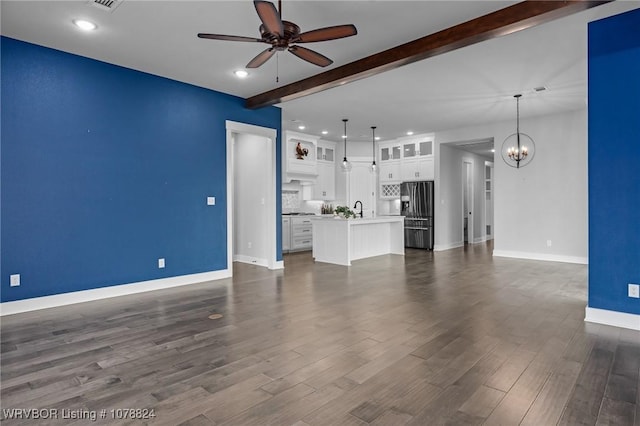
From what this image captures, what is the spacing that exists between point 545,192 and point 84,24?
26.2 feet

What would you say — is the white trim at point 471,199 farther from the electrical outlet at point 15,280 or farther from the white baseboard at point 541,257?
the electrical outlet at point 15,280

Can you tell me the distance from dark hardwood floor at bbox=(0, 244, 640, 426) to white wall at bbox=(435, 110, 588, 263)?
2.94m

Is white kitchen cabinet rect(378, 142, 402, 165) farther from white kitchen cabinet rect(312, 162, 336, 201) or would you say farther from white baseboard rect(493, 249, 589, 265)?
white baseboard rect(493, 249, 589, 265)

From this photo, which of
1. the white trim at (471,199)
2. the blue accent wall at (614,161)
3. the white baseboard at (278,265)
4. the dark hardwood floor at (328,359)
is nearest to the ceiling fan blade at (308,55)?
the dark hardwood floor at (328,359)

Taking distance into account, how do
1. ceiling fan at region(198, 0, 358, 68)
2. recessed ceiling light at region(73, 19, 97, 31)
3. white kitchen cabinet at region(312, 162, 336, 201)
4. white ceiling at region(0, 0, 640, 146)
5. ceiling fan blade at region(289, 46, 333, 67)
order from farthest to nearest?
white kitchen cabinet at region(312, 162, 336, 201)
recessed ceiling light at region(73, 19, 97, 31)
white ceiling at region(0, 0, 640, 146)
ceiling fan blade at region(289, 46, 333, 67)
ceiling fan at region(198, 0, 358, 68)

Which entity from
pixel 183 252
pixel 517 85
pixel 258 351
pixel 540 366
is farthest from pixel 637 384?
pixel 183 252

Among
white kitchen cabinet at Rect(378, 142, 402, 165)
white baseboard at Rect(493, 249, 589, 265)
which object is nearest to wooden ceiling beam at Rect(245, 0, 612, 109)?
white kitchen cabinet at Rect(378, 142, 402, 165)

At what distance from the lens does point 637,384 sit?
226 centimetres

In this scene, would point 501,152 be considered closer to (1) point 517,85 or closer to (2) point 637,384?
(1) point 517,85

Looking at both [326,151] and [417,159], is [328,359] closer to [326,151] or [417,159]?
[417,159]

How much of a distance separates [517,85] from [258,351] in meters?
5.19

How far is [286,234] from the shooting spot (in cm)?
857

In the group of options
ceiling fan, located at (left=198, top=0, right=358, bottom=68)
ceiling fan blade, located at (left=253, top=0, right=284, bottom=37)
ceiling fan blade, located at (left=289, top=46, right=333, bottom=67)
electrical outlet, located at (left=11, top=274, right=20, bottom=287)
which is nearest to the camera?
ceiling fan blade, located at (left=253, top=0, right=284, bottom=37)

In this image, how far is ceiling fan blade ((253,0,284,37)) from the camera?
7.64ft
